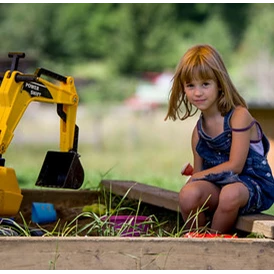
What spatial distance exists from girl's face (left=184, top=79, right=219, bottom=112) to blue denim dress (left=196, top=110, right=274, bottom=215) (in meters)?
0.11

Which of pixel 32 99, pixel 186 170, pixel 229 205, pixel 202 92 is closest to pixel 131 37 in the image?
pixel 186 170

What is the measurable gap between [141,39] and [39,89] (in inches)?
1747

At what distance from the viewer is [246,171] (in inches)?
158

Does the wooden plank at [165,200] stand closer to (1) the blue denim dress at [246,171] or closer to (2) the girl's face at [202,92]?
(1) the blue denim dress at [246,171]

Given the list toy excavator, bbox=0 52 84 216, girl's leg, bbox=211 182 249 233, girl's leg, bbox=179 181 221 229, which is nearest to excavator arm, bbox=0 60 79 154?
toy excavator, bbox=0 52 84 216

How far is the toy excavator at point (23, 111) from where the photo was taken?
3.94 meters

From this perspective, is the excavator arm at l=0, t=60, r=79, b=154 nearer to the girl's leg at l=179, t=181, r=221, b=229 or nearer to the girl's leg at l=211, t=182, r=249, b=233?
the girl's leg at l=179, t=181, r=221, b=229

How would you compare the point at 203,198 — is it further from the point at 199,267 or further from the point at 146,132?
the point at 146,132

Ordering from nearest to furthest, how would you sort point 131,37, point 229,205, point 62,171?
point 229,205 → point 62,171 → point 131,37

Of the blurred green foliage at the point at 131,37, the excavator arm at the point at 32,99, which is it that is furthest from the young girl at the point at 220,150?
the blurred green foliage at the point at 131,37

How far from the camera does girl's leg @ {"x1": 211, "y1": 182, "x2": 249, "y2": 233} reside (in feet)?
12.5

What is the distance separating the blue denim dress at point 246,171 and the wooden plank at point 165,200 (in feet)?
0.24

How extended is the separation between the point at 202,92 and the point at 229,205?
511 mm

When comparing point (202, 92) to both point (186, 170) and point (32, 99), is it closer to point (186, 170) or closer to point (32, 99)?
point (186, 170)
